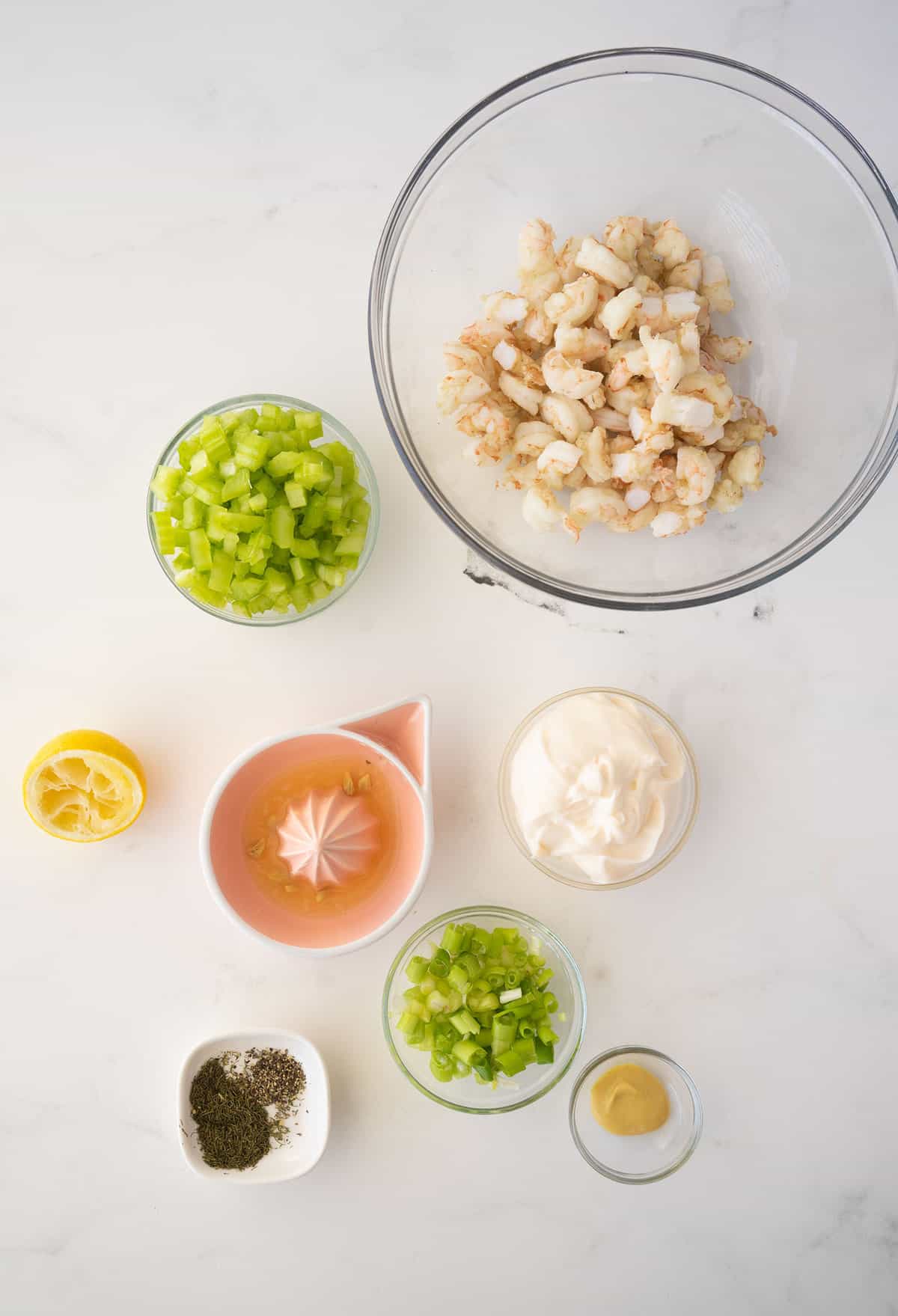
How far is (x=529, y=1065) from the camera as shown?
4.92 feet

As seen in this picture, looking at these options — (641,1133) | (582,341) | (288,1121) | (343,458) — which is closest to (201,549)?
(343,458)

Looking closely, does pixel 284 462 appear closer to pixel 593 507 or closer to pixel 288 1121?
pixel 593 507

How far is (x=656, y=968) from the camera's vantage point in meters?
1.56

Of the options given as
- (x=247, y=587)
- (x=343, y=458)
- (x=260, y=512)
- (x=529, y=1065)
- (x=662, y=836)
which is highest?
(x=343, y=458)

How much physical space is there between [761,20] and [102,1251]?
2.32m

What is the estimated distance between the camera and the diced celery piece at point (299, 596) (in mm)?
1394

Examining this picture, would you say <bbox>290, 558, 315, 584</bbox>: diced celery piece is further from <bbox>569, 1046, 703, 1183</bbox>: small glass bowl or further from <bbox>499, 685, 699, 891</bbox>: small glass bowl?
<bbox>569, 1046, 703, 1183</bbox>: small glass bowl

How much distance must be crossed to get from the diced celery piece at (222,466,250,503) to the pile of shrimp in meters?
0.29

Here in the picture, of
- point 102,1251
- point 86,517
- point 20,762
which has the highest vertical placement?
point 86,517

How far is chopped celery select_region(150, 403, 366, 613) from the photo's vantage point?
1316mm

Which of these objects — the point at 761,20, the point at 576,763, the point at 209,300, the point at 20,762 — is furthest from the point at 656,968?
the point at 761,20

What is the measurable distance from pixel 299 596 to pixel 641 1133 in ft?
3.41

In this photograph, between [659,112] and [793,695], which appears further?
[793,695]

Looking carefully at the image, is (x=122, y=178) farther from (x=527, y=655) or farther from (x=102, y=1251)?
(x=102, y=1251)
